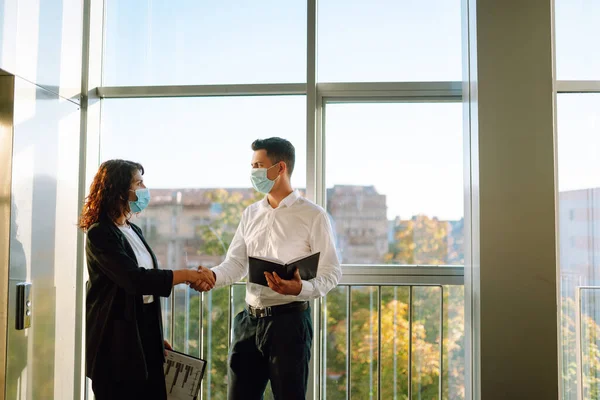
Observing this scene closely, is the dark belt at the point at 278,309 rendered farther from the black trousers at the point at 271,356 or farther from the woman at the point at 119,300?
the woman at the point at 119,300

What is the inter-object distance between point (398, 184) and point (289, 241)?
789 mm

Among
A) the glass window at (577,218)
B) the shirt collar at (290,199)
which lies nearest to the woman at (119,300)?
the shirt collar at (290,199)

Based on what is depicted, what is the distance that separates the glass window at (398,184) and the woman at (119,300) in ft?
3.59

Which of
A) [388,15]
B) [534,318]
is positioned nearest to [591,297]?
[534,318]

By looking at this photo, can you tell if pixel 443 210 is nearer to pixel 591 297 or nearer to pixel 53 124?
pixel 591 297

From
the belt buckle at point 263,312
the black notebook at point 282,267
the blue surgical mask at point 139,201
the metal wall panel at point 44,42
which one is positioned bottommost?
the belt buckle at point 263,312

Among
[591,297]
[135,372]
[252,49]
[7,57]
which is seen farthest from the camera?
[252,49]

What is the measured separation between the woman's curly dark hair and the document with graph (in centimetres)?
71

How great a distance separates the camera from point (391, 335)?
2.87 m

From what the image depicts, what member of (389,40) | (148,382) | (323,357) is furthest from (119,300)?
(389,40)

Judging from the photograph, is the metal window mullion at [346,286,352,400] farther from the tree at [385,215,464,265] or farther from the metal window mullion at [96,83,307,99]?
the metal window mullion at [96,83,307,99]

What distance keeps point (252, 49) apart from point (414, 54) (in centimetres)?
91

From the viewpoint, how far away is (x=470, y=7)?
2719 millimetres

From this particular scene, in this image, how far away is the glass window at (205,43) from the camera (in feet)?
9.73
